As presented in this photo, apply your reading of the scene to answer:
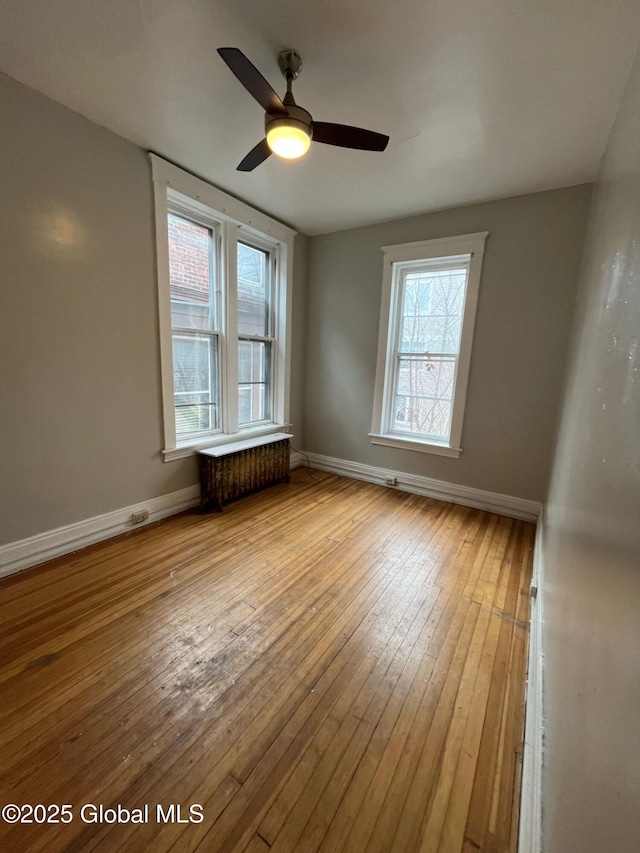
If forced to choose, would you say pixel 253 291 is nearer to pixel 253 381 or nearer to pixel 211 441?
pixel 253 381

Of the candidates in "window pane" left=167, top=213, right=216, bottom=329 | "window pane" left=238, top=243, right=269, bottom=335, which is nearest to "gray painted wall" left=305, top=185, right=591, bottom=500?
"window pane" left=238, top=243, right=269, bottom=335

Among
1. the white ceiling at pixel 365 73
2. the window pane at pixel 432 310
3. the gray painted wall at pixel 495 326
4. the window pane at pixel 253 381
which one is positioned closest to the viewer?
the white ceiling at pixel 365 73

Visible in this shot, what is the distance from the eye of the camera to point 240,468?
323 cm

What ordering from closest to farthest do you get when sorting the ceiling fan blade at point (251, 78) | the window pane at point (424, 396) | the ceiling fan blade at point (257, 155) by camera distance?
the ceiling fan blade at point (251, 78), the ceiling fan blade at point (257, 155), the window pane at point (424, 396)

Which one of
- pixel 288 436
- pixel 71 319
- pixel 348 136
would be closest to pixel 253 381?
pixel 288 436

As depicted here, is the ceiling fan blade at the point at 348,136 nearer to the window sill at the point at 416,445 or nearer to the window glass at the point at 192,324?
the window glass at the point at 192,324

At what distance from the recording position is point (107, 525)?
8.16ft

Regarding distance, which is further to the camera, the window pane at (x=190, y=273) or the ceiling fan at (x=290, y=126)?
the window pane at (x=190, y=273)

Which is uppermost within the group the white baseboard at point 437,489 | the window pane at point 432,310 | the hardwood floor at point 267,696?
the window pane at point 432,310

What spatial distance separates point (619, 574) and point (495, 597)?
1.67 metres

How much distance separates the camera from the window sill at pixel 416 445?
11.0 ft

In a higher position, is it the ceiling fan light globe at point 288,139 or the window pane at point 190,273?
the ceiling fan light globe at point 288,139

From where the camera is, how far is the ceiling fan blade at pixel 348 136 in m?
1.66

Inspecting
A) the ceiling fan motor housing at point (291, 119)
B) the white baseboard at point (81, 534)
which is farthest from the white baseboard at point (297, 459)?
the ceiling fan motor housing at point (291, 119)
